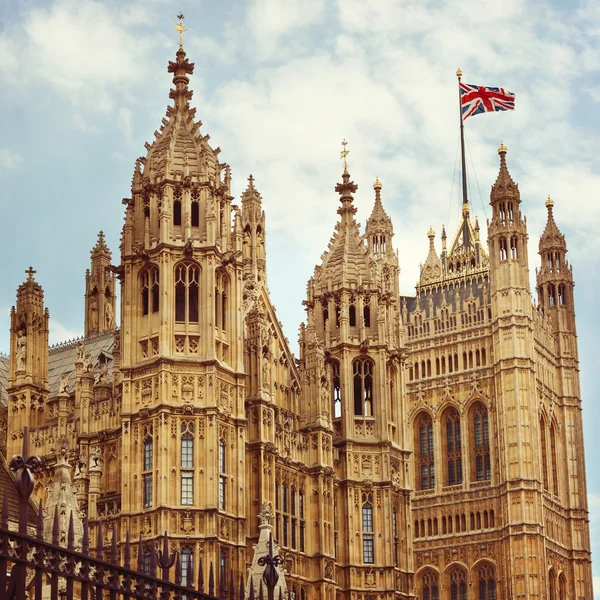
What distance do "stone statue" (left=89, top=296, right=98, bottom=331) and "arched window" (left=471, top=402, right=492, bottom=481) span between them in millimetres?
51272

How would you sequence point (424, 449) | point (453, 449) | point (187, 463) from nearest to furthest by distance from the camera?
point (187, 463)
point (453, 449)
point (424, 449)

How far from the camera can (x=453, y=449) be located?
107875 mm

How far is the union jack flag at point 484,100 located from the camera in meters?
91.4

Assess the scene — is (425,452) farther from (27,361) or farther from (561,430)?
(27,361)

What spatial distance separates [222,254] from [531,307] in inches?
2595

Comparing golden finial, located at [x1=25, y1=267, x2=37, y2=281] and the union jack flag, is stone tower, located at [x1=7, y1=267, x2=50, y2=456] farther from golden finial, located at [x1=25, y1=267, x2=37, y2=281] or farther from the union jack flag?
the union jack flag

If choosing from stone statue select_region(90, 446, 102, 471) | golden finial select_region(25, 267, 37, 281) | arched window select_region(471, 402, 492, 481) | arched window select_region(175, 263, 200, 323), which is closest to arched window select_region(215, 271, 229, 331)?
arched window select_region(175, 263, 200, 323)

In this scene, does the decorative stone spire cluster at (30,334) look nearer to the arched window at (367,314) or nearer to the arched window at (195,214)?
the arched window at (195,214)

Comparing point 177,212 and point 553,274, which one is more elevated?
point 553,274

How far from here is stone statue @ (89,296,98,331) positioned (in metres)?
60.4

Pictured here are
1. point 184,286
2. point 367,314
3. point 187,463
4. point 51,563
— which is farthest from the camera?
point 367,314

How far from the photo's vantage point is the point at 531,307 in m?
108

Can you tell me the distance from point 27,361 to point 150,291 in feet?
20.8

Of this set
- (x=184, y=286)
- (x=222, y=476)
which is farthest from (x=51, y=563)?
(x=184, y=286)
